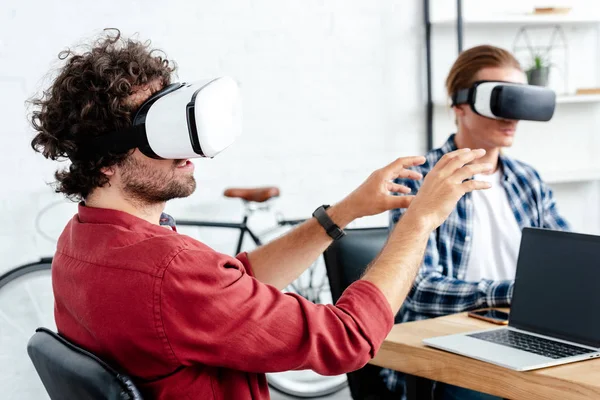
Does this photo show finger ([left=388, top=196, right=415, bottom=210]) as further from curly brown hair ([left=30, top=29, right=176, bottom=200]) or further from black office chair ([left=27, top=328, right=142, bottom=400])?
black office chair ([left=27, top=328, right=142, bottom=400])

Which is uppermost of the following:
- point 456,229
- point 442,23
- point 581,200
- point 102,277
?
point 442,23

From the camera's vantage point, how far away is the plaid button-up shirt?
1.99m

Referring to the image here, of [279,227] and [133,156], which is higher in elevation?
[133,156]

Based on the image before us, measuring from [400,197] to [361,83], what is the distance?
200cm

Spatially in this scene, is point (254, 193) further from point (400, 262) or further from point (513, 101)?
point (400, 262)

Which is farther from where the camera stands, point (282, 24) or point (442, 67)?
point (442, 67)

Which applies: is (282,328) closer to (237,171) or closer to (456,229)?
(456,229)

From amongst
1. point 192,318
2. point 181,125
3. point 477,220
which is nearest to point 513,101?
point 477,220

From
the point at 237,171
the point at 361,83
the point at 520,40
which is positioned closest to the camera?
the point at 237,171

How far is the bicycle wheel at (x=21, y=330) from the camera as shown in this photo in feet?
9.77

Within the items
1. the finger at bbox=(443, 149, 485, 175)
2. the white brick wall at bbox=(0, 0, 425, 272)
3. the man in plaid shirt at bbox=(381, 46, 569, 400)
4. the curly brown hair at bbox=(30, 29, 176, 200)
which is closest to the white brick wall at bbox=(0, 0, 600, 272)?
the white brick wall at bbox=(0, 0, 425, 272)

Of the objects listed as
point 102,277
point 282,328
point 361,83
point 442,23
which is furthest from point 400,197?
point 442,23

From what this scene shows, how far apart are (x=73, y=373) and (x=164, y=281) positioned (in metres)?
0.18

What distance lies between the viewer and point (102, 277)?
126 centimetres
